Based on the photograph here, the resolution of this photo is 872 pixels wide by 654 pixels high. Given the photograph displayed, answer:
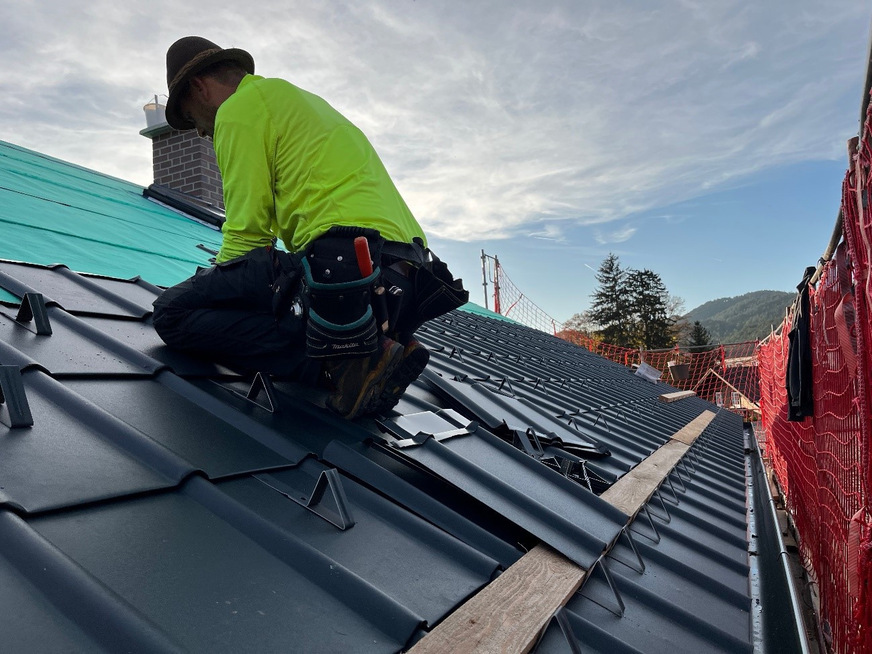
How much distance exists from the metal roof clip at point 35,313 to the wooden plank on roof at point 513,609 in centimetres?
205

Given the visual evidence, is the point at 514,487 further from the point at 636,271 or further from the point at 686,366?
A: the point at 636,271

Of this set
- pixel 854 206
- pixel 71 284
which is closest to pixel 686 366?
pixel 854 206

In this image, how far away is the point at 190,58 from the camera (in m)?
2.80

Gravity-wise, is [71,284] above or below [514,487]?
above

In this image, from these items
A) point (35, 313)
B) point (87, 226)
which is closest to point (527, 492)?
point (35, 313)

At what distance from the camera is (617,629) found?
2002 mm

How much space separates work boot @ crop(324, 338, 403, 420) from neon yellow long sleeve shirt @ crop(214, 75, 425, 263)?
Result: 49 centimetres

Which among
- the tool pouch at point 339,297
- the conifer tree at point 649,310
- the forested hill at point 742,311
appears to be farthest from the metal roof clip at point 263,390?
the forested hill at point 742,311

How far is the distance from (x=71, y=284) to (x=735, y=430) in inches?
388

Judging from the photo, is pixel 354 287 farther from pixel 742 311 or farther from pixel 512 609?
pixel 742 311

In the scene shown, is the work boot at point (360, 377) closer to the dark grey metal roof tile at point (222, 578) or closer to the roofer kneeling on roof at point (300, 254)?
the roofer kneeling on roof at point (300, 254)

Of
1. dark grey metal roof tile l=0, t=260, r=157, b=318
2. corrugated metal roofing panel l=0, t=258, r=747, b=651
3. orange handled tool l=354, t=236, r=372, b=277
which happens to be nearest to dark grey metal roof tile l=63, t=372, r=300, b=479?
corrugated metal roofing panel l=0, t=258, r=747, b=651

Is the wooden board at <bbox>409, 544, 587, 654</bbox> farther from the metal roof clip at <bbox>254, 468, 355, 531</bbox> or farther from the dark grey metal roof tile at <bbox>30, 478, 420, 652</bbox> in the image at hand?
the metal roof clip at <bbox>254, 468, 355, 531</bbox>

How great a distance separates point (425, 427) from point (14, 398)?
5.43 ft
